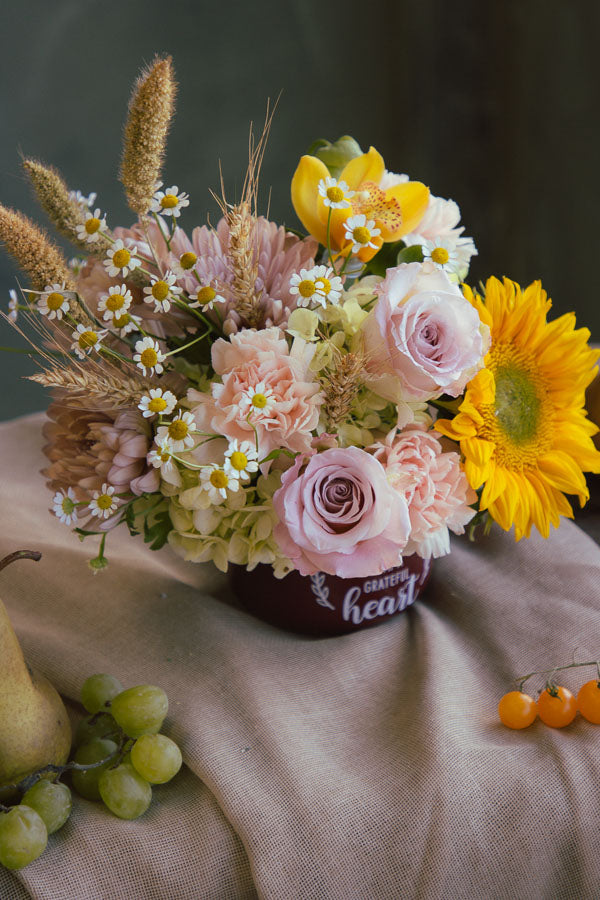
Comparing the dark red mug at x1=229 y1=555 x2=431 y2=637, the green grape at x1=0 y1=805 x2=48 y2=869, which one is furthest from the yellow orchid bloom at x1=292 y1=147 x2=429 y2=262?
the green grape at x1=0 y1=805 x2=48 y2=869

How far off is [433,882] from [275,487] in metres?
0.34

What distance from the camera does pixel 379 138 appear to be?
2654 mm

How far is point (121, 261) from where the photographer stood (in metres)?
0.68

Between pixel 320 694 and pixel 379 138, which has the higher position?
pixel 379 138

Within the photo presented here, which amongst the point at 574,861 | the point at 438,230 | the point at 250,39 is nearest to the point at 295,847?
the point at 574,861

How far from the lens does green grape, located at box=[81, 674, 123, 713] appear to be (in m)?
0.72

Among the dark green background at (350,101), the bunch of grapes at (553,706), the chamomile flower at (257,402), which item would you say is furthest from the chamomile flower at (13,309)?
the dark green background at (350,101)

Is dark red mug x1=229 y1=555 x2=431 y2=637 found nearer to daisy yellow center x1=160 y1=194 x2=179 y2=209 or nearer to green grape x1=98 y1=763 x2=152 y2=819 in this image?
green grape x1=98 y1=763 x2=152 y2=819

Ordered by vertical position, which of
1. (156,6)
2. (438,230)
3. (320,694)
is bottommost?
(320,694)

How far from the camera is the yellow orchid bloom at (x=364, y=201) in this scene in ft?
2.51

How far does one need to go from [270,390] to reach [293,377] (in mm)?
26

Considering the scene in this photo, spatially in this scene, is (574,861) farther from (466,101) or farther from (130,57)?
(466,101)

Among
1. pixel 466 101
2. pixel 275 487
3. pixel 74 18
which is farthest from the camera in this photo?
pixel 466 101

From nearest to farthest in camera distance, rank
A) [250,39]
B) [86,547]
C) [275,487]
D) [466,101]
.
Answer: [275,487] → [86,547] → [250,39] → [466,101]
